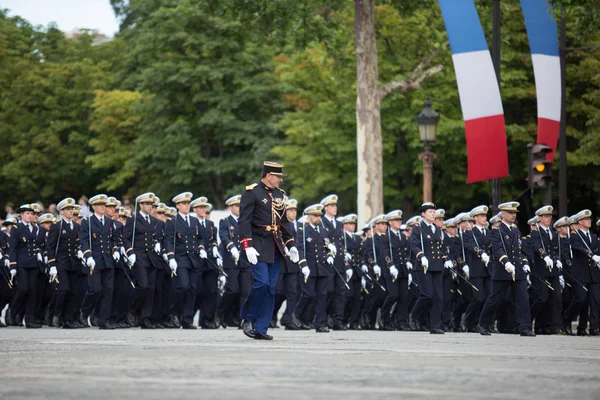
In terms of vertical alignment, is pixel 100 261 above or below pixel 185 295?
above

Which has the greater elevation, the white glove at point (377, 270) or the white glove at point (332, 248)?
the white glove at point (332, 248)

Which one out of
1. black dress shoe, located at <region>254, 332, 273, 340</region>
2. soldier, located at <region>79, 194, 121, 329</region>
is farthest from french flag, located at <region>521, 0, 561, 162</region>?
black dress shoe, located at <region>254, 332, 273, 340</region>

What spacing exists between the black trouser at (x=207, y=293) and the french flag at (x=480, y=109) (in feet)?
20.9

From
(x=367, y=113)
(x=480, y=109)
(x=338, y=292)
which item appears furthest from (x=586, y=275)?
(x=367, y=113)

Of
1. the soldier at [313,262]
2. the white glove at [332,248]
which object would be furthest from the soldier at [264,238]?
the white glove at [332,248]

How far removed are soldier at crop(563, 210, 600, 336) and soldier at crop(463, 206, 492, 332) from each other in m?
1.43

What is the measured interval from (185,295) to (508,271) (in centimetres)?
512

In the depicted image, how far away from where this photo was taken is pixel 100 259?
62.5 feet

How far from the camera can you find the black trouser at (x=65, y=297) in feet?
66.3

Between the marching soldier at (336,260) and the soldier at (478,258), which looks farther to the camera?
the marching soldier at (336,260)

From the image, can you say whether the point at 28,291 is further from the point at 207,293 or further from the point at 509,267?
the point at 509,267

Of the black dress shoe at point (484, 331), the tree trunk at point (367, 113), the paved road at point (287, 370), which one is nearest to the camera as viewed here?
the paved road at point (287, 370)

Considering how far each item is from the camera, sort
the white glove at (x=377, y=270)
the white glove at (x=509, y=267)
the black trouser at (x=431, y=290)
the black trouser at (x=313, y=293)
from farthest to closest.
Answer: the white glove at (x=377, y=270) < the black trouser at (x=313, y=293) < the black trouser at (x=431, y=290) < the white glove at (x=509, y=267)

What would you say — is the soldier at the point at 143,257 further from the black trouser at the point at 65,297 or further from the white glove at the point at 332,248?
the white glove at the point at 332,248
